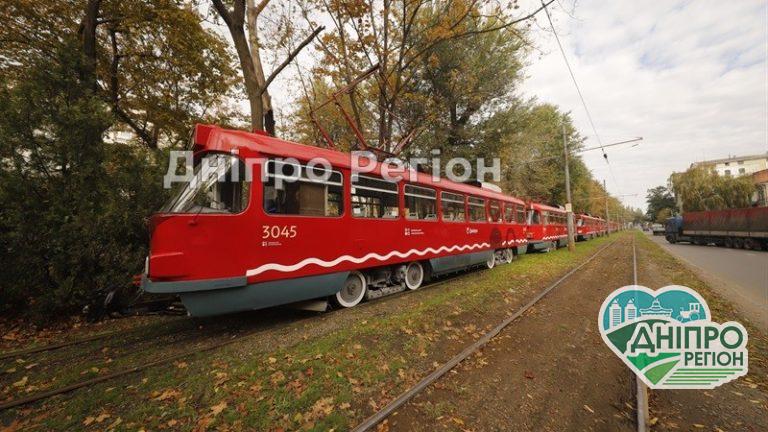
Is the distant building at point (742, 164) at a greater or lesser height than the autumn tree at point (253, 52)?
greater

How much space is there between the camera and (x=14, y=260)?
19.4 ft

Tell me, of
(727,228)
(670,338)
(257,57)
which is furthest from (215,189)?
(727,228)

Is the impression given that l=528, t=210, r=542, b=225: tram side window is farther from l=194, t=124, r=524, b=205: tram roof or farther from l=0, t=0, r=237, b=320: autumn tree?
l=0, t=0, r=237, b=320: autumn tree

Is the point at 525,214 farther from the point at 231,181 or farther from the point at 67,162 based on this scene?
the point at 67,162

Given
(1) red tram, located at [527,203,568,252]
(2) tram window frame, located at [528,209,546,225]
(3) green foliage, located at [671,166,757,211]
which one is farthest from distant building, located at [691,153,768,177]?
(2) tram window frame, located at [528,209,546,225]

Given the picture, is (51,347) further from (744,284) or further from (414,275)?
(744,284)

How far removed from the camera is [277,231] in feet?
16.9

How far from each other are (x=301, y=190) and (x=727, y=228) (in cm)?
3185

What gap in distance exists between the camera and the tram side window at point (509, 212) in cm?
1400

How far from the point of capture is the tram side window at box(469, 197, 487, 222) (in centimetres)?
1102

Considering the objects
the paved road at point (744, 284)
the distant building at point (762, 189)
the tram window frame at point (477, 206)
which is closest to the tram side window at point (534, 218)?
the tram window frame at point (477, 206)

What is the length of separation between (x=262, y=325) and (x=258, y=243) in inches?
69.9

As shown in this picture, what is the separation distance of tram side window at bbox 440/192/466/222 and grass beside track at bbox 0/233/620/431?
4.36 metres

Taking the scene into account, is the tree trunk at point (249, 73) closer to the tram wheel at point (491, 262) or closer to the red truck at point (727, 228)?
the tram wheel at point (491, 262)
